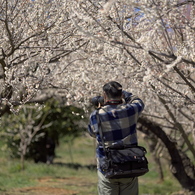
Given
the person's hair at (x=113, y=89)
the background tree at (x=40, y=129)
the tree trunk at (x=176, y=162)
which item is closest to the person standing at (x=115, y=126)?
the person's hair at (x=113, y=89)

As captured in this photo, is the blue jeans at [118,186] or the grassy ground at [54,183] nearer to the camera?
the blue jeans at [118,186]

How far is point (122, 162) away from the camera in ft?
11.2

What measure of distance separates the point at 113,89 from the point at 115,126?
0.34 metres

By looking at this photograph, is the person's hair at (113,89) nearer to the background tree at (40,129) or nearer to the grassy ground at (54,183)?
the grassy ground at (54,183)

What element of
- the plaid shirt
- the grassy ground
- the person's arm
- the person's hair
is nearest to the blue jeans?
the plaid shirt

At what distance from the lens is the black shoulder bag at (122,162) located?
3.41 m

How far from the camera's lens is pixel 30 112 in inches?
632

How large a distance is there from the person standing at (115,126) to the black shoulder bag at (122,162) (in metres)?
0.06

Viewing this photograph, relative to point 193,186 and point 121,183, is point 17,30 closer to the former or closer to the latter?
point 121,183

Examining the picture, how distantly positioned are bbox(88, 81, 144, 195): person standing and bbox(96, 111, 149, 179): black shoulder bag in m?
0.06

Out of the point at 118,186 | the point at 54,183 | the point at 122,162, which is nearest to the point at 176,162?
the point at 54,183

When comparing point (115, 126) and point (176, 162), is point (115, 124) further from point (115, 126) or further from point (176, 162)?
point (176, 162)

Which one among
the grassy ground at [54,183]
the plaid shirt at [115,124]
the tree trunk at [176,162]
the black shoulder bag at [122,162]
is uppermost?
the plaid shirt at [115,124]

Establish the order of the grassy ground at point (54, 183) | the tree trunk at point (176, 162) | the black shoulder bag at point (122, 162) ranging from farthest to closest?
1. the grassy ground at point (54, 183)
2. the tree trunk at point (176, 162)
3. the black shoulder bag at point (122, 162)
